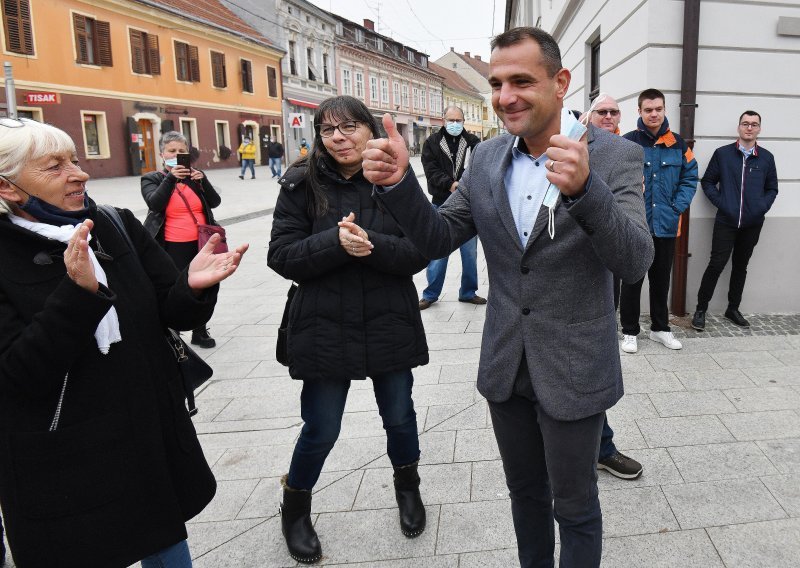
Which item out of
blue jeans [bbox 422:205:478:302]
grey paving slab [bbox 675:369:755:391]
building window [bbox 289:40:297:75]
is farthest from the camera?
building window [bbox 289:40:297:75]

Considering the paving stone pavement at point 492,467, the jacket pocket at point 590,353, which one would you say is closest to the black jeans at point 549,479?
the jacket pocket at point 590,353

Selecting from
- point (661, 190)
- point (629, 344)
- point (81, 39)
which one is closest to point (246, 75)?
point (81, 39)

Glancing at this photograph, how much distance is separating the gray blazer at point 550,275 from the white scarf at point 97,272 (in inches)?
34.2

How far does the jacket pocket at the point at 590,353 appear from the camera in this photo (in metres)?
1.94

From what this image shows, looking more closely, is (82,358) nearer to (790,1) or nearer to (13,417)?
(13,417)

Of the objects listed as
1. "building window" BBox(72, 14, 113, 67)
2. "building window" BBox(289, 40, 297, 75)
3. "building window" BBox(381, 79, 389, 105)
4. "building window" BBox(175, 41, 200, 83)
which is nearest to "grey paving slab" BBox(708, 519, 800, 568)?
"building window" BBox(72, 14, 113, 67)

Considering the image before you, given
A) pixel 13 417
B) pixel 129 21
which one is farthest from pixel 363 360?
pixel 129 21

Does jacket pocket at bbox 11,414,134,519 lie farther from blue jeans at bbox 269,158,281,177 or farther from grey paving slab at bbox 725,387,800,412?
blue jeans at bbox 269,158,281,177

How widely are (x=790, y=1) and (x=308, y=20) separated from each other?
41.5 meters

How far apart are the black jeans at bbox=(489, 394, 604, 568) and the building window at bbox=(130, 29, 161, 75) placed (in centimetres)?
2905

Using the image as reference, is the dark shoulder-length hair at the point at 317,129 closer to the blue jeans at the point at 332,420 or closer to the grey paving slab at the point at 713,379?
the blue jeans at the point at 332,420

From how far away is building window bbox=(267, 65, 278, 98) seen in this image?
36938mm

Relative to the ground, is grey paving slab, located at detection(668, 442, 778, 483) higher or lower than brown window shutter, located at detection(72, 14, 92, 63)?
lower

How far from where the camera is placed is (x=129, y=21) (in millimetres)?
26484
